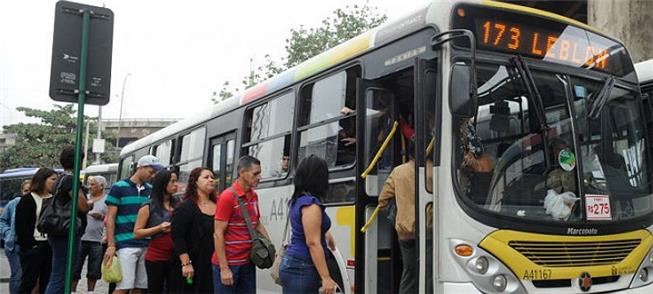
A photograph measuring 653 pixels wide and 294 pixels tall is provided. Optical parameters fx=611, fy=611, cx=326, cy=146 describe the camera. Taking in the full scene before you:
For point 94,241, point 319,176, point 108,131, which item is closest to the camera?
point 319,176

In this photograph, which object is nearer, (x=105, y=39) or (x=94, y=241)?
(x=105, y=39)

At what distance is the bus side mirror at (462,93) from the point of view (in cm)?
420

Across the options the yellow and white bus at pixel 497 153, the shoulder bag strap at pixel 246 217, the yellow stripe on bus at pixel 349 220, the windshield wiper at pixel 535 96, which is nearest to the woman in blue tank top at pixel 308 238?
the shoulder bag strap at pixel 246 217

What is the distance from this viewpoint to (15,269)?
686cm

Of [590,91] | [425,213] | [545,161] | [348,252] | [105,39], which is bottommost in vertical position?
[348,252]

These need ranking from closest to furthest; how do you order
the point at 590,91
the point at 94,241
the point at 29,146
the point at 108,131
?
the point at 590,91 → the point at 94,241 → the point at 29,146 → the point at 108,131

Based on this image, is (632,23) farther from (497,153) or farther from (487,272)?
(487,272)

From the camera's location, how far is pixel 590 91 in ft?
16.2

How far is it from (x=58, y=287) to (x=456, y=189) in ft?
12.4

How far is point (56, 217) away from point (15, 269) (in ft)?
5.64

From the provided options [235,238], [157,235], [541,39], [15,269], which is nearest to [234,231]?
[235,238]

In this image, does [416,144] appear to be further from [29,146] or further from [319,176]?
[29,146]

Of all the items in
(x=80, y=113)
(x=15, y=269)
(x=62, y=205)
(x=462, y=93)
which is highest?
(x=462, y=93)

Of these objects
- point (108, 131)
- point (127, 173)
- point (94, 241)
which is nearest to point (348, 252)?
point (94, 241)
